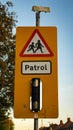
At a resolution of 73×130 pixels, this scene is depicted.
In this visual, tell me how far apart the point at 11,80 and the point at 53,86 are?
23403 mm

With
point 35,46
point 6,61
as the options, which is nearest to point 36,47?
point 35,46

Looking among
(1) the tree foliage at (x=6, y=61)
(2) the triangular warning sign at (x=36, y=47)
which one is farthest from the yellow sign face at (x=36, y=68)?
(1) the tree foliage at (x=6, y=61)

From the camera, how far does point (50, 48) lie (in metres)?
6.76

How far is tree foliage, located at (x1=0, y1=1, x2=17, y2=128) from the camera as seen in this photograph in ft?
97.2

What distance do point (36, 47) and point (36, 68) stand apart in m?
0.42

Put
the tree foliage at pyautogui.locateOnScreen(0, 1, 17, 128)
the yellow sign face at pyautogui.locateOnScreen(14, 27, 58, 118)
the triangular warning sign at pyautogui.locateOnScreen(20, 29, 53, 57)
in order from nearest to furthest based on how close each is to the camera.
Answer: the yellow sign face at pyautogui.locateOnScreen(14, 27, 58, 118) < the triangular warning sign at pyautogui.locateOnScreen(20, 29, 53, 57) < the tree foliage at pyautogui.locateOnScreen(0, 1, 17, 128)

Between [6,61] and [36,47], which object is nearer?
[36,47]

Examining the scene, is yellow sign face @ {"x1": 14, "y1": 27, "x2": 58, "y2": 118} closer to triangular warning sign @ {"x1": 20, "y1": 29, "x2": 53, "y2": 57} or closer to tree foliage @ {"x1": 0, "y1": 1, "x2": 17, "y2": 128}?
triangular warning sign @ {"x1": 20, "y1": 29, "x2": 53, "y2": 57}

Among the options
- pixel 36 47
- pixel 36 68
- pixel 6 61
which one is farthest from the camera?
pixel 6 61

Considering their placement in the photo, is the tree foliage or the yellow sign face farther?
the tree foliage

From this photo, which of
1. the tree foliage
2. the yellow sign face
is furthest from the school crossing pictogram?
the tree foliage

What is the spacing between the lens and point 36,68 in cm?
663

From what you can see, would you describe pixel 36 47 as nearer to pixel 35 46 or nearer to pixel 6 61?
pixel 35 46

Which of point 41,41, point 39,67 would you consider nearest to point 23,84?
point 39,67
